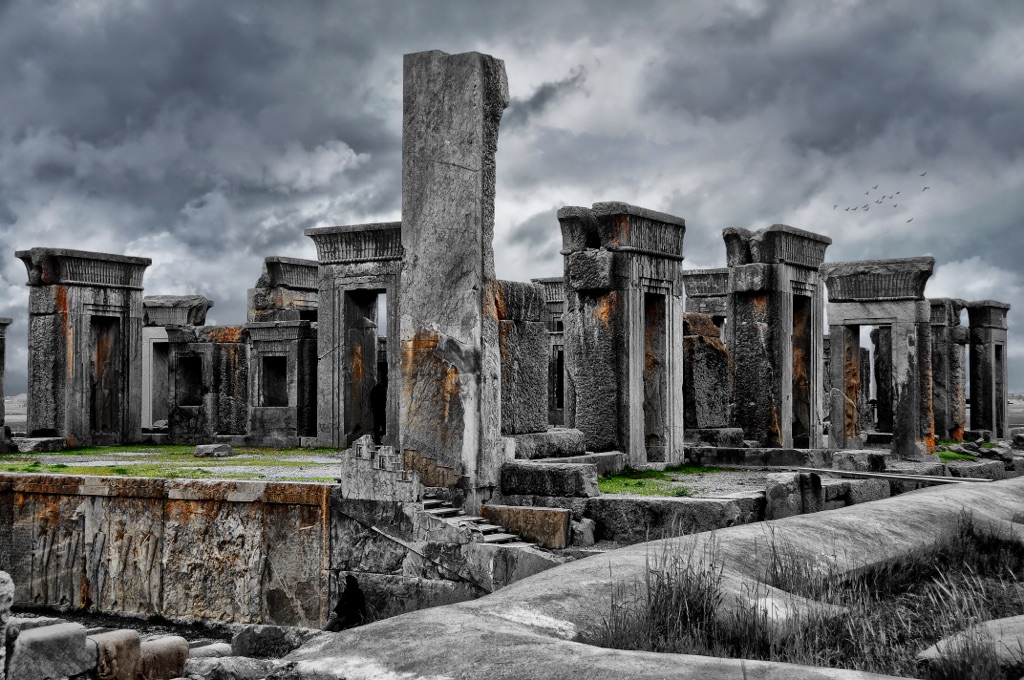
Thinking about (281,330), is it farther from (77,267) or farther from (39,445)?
(39,445)

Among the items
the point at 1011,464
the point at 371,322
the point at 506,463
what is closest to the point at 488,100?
the point at 506,463

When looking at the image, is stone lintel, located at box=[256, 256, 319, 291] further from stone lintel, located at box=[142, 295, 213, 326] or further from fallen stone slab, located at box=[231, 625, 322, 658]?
fallen stone slab, located at box=[231, 625, 322, 658]

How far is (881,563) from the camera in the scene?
6.42 metres

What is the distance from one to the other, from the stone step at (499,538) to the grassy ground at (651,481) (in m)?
1.40

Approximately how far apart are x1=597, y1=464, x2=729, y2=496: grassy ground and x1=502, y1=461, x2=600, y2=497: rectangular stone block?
0.56 metres

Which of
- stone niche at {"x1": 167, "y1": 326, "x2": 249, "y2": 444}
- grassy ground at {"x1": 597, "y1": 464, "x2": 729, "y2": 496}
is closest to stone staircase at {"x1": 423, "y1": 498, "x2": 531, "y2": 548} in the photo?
grassy ground at {"x1": 597, "y1": 464, "x2": 729, "y2": 496}

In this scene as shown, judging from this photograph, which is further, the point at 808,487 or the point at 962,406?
the point at 962,406

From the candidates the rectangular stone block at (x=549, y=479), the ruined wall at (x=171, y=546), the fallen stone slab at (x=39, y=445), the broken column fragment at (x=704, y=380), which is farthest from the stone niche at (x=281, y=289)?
the rectangular stone block at (x=549, y=479)

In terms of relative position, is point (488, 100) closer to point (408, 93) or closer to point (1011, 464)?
point (408, 93)

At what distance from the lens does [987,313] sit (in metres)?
23.6

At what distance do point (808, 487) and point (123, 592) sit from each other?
23.0 feet

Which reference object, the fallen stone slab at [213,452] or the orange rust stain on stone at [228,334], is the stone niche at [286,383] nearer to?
the orange rust stain on stone at [228,334]

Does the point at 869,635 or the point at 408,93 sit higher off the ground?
the point at 408,93

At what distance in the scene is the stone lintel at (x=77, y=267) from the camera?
1917cm
